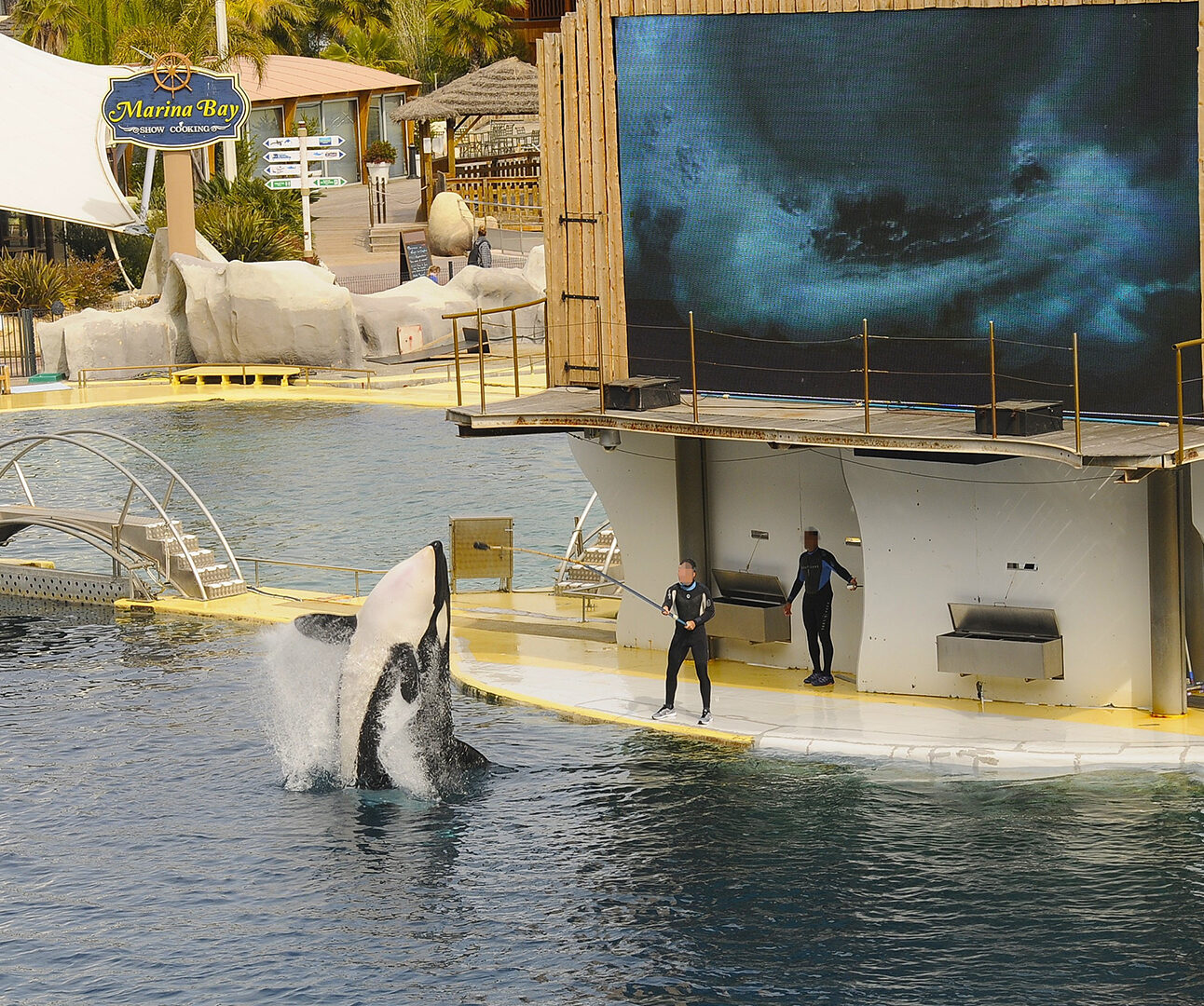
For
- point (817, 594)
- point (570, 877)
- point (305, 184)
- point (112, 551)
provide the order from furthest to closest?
point (305, 184) → point (112, 551) → point (817, 594) → point (570, 877)

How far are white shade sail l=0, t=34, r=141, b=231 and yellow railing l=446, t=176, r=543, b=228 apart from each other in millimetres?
13358

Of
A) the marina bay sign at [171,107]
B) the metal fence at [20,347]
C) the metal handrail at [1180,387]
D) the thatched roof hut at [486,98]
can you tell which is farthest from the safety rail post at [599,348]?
the thatched roof hut at [486,98]

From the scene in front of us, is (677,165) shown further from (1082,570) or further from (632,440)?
(1082,570)

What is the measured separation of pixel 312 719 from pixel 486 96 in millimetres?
53488

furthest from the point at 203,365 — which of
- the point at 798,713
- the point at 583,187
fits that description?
the point at 798,713

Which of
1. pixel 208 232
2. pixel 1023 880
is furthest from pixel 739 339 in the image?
pixel 208 232

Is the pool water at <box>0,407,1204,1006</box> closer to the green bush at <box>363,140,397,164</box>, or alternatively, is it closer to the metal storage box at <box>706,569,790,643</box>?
the metal storage box at <box>706,569,790,643</box>

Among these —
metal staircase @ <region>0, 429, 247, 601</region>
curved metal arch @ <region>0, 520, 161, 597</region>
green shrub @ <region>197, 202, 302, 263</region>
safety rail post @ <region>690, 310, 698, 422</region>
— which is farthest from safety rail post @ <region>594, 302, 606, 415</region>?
green shrub @ <region>197, 202, 302, 263</region>

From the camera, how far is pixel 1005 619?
19062 millimetres

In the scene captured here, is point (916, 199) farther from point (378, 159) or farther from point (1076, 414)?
point (378, 159)

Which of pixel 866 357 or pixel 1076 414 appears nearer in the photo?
pixel 1076 414

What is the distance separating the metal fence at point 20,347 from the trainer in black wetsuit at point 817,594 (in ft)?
117

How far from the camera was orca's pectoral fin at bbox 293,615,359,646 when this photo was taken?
17.9 meters

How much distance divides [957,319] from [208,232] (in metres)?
41.1
